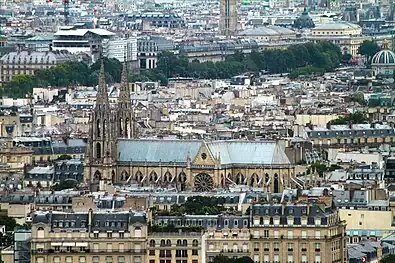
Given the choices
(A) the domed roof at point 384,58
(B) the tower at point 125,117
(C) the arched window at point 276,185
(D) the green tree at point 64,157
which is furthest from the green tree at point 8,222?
(A) the domed roof at point 384,58

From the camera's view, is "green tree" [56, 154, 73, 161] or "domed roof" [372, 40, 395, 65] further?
"domed roof" [372, 40, 395, 65]

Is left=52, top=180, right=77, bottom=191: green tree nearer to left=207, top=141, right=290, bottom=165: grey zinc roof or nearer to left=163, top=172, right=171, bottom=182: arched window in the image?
left=163, top=172, right=171, bottom=182: arched window

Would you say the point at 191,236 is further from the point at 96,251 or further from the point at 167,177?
the point at 167,177

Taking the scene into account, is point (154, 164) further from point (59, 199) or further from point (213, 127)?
point (213, 127)

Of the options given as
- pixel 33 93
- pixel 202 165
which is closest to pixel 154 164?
pixel 202 165

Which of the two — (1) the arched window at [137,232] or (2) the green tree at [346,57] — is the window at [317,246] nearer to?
(1) the arched window at [137,232]

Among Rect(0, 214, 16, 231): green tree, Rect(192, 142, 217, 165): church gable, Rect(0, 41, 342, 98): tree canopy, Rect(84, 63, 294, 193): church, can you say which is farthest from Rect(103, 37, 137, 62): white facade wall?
Rect(0, 214, 16, 231): green tree
